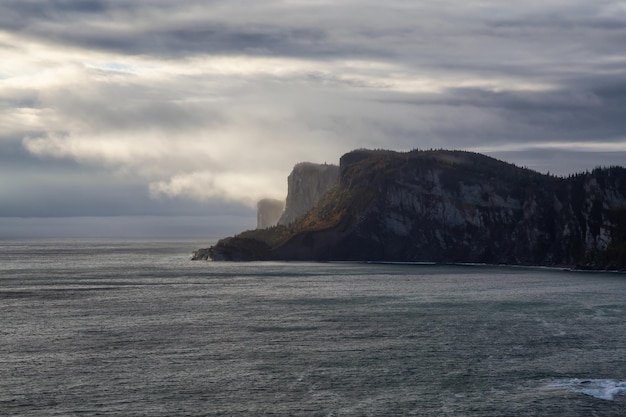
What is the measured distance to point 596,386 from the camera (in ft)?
280

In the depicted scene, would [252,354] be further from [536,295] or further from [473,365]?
[536,295]

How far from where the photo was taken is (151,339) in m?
115

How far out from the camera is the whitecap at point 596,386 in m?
81.8

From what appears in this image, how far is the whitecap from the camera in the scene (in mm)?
81812

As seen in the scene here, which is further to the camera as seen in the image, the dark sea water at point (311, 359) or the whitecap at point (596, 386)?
the whitecap at point (596, 386)

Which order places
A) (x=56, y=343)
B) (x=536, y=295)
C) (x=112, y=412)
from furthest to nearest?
(x=536, y=295)
(x=56, y=343)
(x=112, y=412)

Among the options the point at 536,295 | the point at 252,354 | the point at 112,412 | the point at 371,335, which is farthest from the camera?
the point at 536,295

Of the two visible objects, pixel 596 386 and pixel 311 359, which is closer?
pixel 596 386

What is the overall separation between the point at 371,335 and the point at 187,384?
133 ft

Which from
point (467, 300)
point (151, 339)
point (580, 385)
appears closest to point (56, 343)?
point (151, 339)

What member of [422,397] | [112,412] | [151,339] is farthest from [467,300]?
[112,412]

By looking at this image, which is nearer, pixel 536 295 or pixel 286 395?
pixel 286 395

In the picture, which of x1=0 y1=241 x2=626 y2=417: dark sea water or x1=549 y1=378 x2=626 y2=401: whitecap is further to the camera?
x1=549 y1=378 x2=626 y2=401: whitecap

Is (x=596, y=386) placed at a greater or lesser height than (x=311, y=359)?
lesser
